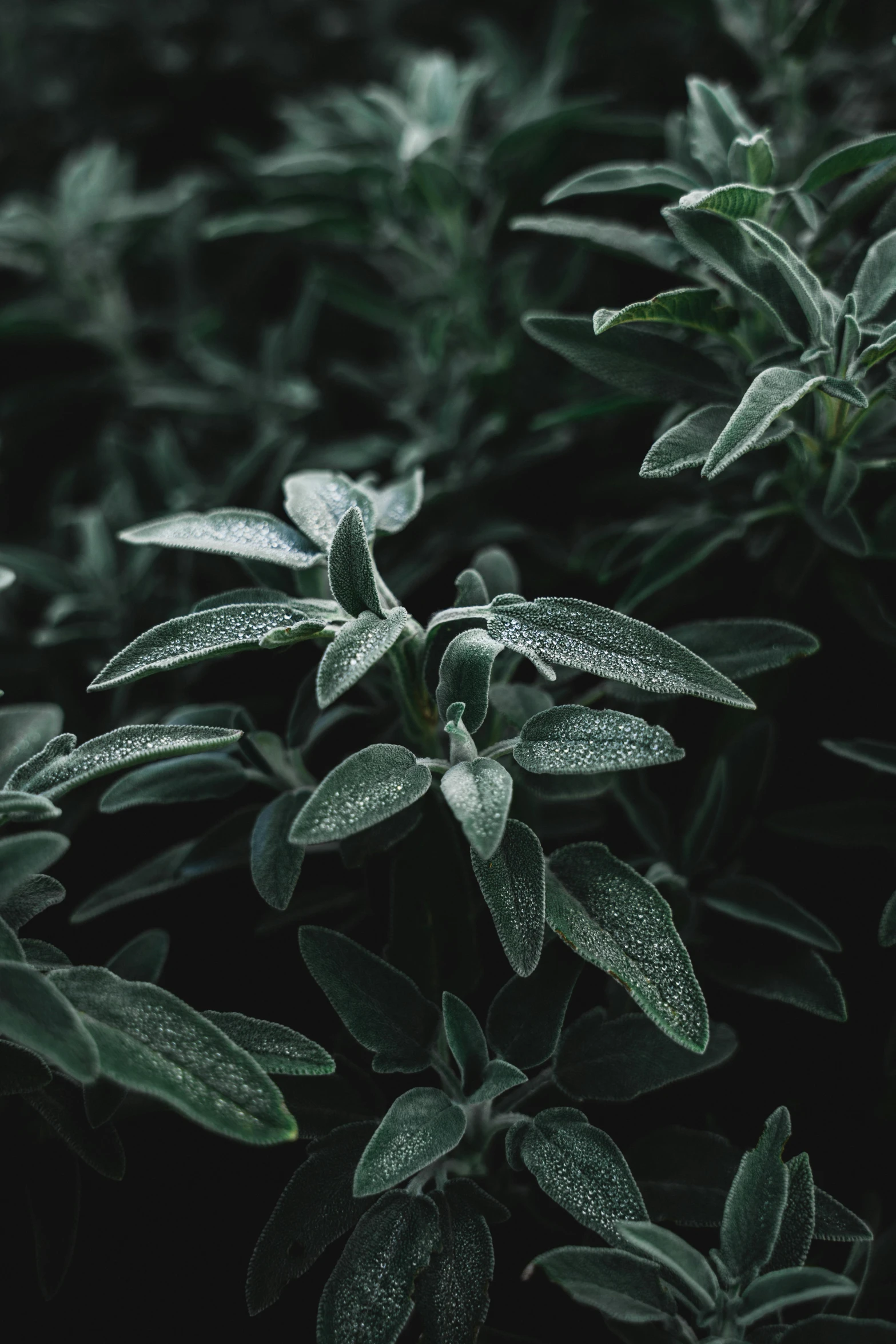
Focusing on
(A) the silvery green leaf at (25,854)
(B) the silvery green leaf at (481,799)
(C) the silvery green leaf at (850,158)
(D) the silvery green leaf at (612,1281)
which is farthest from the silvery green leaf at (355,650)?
(C) the silvery green leaf at (850,158)

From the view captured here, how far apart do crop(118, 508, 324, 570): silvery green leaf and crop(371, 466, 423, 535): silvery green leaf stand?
8cm

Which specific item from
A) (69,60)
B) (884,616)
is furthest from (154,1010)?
(69,60)

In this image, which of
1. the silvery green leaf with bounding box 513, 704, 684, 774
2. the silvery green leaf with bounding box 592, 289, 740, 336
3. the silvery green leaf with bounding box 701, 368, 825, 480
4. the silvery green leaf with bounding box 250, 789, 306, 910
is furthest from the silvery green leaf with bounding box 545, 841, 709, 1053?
the silvery green leaf with bounding box 592, 289, 740, 336

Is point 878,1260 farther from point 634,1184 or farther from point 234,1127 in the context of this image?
point 234,1127

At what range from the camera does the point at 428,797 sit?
0.98 m

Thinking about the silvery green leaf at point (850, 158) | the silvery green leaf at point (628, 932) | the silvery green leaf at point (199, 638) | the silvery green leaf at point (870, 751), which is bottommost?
the silvery green leaf at point (870, 751)

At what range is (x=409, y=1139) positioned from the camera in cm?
78

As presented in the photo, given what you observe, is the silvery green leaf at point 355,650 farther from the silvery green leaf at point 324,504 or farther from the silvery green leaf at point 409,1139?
the silvery green leaf at point 409,1139

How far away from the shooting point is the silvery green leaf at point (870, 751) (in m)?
0.92

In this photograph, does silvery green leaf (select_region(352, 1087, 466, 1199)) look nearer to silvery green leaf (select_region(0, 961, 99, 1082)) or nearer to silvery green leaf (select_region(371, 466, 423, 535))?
silvery green leaf (select_region(0, 961, 99, 1082))

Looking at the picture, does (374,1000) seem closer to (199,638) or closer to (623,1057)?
(623,1057)

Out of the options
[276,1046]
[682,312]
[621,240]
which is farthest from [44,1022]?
[621,240]

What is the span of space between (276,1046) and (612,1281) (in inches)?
11.5

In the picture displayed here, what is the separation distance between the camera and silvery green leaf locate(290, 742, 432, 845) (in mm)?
719
